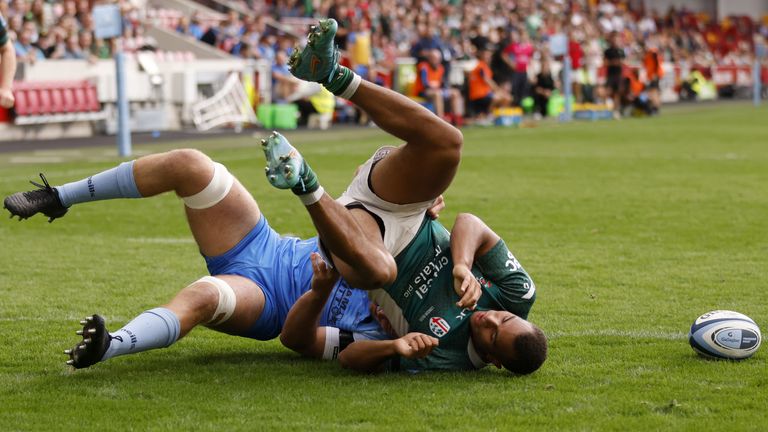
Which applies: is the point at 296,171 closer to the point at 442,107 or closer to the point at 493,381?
the point at 493,381

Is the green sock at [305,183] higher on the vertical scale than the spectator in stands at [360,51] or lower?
higher

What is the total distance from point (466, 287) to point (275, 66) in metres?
21.8

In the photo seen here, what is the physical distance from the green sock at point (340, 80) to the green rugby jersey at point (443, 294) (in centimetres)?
71

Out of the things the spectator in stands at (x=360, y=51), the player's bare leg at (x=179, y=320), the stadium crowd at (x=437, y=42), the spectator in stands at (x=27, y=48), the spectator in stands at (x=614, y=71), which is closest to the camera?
the player's bare leg at (x=179, y=320)

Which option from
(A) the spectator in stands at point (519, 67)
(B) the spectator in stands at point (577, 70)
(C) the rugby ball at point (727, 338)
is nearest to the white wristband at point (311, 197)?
(C) the rugby ball at point (727, 338)

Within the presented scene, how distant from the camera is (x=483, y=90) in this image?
25.8 metres

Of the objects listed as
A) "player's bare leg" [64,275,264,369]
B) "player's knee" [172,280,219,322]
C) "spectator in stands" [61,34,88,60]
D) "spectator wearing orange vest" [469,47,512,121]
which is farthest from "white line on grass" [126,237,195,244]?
"spectator wearing orange vest" [469,47,512,121]

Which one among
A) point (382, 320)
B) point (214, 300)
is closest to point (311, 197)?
point (214, 300)

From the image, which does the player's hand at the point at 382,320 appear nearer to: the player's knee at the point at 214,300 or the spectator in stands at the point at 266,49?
the player's knee at the point at 214,300

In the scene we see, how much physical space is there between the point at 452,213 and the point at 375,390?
20.5 feet

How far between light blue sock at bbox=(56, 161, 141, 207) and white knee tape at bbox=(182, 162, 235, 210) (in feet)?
0.84

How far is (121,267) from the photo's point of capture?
834 centimetres

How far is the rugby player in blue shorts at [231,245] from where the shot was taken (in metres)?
5.52

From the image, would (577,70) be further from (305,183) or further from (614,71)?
(305,183)
